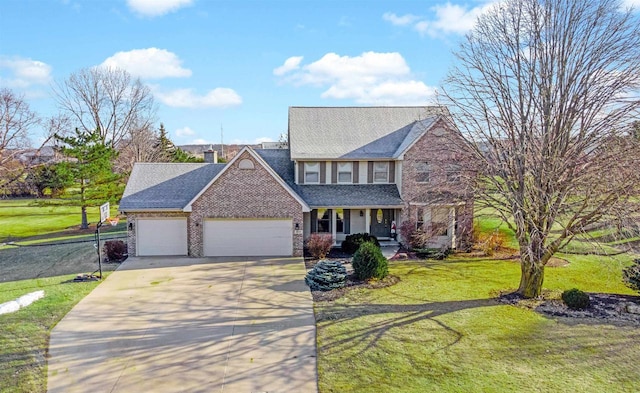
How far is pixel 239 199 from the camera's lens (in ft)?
67.9

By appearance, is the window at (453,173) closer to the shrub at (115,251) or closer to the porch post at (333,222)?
the porch post at (333,222)

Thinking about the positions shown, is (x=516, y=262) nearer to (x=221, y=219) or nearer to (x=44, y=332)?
(x=221, y=219)

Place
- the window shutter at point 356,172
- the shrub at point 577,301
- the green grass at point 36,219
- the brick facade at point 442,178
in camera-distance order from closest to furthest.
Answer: the shrub at point 577,301 < the brick facade at point 442,178 < the window shutter at point 356,172 < the green grass at point 36,219

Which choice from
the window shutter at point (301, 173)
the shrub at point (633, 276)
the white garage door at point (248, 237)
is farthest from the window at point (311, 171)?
the shrub at point (633, 276)

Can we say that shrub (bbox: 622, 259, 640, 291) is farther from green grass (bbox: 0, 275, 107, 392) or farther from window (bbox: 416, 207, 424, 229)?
green grass (bbox: 0, 275, 107, 392)

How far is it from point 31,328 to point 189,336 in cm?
440

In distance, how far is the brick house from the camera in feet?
67.7

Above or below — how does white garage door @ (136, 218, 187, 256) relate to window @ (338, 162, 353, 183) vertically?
below

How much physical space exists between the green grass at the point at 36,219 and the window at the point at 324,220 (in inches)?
863

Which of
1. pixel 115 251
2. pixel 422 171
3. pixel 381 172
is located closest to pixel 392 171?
pixel 381 172

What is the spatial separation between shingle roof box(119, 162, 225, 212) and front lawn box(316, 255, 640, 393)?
10.7 metres

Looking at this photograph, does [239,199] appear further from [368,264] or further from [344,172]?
[368,264]

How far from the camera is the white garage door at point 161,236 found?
2080 cm

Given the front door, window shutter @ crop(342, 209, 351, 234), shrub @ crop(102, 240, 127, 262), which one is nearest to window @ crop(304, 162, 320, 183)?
window shutter @ crop(342, 209, 351, 234)
